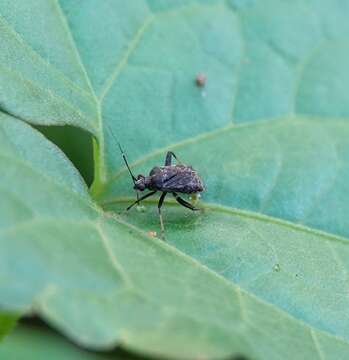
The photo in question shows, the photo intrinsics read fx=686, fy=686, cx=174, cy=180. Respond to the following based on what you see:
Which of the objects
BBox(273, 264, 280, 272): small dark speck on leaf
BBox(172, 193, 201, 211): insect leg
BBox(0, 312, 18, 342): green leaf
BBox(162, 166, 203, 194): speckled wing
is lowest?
BBox(0, 312, 18, 342): green leaf

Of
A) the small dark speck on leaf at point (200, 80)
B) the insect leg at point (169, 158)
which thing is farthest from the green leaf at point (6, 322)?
the small dark speck on leaf at point (200, 80)

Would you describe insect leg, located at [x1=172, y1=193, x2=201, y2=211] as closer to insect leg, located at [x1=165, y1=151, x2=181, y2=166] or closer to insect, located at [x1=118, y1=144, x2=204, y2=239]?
insect, located at [x1=118, y1=144, x2=204, y2=239]

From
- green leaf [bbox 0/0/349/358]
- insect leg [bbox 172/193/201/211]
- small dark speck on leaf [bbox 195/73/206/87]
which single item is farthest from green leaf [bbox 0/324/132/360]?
small dark speck on leaf [bbox 195/73/206/87]

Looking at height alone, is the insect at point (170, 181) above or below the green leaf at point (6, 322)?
above

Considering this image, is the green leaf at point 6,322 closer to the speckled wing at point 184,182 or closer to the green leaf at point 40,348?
the speckled wing at point 184,182

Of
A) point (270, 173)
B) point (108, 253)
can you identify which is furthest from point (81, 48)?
point (108, 253)

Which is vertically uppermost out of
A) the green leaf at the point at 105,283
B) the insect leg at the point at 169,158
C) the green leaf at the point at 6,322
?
the insect leg at the point at 169,158

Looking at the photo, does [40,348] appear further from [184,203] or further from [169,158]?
[169,158]
